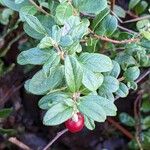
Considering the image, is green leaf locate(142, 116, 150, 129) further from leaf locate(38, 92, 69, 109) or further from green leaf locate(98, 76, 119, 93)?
leaf locate(38, 92, 69, 109)

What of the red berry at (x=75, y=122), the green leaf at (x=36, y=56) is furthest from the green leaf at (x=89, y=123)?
the green leaf at (x=36, y=56)

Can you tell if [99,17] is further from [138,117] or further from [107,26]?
[138,117]

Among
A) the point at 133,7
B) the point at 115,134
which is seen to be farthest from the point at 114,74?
the point at 115,134

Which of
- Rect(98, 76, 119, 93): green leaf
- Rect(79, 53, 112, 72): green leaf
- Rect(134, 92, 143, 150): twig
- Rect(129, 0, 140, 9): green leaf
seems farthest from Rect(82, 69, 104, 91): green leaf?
Rect(134, 92, 143, 150): twig

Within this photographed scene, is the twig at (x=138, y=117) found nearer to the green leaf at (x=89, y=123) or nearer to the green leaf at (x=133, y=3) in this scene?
the green leaf at (x=133, y=3)

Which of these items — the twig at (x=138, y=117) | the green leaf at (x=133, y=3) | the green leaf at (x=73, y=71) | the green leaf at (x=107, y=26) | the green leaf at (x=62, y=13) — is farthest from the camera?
the twig at (x=138, y=117)

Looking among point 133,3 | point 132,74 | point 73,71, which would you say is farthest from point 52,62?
point 133,3
